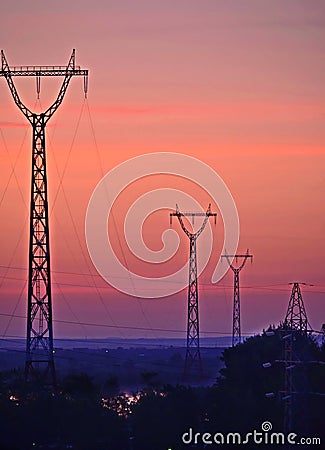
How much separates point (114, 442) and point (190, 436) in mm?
6376

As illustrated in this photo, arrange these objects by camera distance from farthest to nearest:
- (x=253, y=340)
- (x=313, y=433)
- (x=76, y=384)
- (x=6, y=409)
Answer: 1. (x=253, y=340)
2. (x=76, y=384)
3. (x=6, y=409)
4. (x=313, y=433)

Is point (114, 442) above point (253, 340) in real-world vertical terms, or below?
below

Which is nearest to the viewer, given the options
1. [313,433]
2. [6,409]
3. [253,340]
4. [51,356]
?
[51,356]

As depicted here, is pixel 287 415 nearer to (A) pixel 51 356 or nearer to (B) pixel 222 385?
(A) pixel 51 356

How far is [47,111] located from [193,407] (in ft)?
122

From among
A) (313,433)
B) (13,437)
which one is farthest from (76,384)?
(313,433)

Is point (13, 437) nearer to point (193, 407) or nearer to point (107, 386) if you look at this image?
point (193, 407)

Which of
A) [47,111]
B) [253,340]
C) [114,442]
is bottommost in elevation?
[114,442]

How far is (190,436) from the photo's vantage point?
10975 cm

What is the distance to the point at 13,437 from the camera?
10800 centimetres

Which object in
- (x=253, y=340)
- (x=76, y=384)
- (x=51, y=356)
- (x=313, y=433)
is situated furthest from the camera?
(x=253, y=340)

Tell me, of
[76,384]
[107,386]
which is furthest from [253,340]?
[76,384]

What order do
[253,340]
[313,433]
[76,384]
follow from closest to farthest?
[313,433] → [76,384] → [253,340]

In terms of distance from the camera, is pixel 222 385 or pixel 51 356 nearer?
pixel 51 356
